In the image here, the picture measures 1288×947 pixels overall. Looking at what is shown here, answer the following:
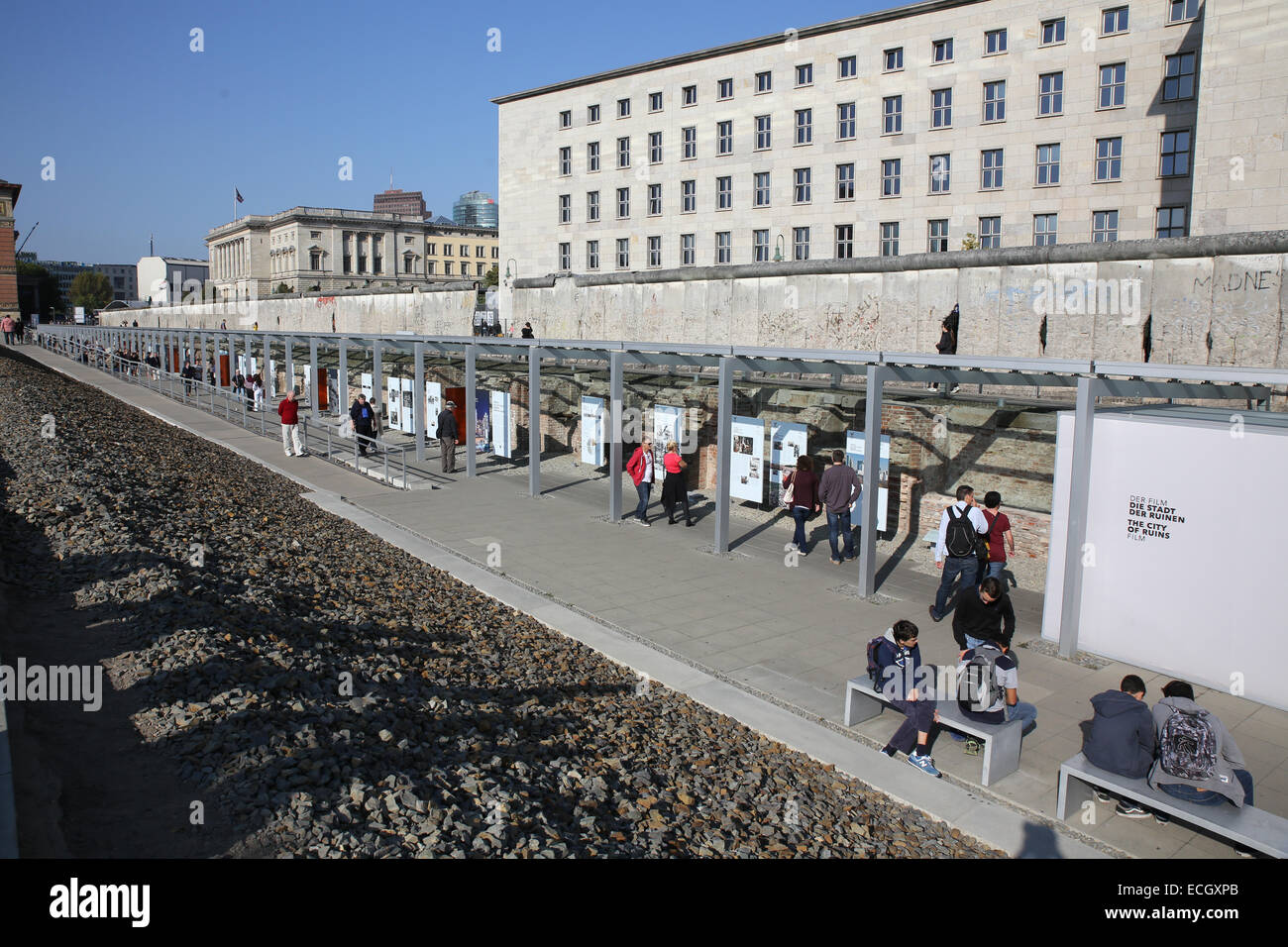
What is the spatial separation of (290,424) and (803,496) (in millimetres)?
12691

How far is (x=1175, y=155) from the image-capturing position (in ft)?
110

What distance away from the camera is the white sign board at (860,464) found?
487 inches

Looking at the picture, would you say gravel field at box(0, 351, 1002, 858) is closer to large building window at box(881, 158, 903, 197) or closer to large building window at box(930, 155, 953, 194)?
large building window at box(930, 155, 953, 194)

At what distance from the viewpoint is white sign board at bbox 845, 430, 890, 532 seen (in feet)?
40.6

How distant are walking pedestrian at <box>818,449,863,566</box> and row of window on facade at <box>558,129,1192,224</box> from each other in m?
29.5

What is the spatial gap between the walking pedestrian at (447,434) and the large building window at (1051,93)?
2976 cm

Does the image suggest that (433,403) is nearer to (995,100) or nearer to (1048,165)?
(1048,165)

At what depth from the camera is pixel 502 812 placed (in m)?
5.12

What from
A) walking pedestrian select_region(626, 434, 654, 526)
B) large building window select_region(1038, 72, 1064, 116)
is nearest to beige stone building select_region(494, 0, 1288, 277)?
large building window select_region(1038, 72, 1064, 116)

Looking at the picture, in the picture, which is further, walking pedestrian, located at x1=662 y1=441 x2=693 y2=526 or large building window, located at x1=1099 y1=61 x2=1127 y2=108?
large building window, located at x1=1099 y1=61 x2=1127 y2=108

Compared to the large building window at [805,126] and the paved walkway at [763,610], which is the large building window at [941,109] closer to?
the large building window at [805,126]

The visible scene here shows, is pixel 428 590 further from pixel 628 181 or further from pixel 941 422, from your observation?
pixel 628 181

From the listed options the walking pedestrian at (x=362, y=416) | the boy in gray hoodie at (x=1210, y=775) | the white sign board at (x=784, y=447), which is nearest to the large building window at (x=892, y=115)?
the walking pedestrian at (x=362, y=416)

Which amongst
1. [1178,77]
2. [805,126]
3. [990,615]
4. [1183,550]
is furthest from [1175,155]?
[990,615]
